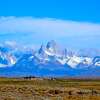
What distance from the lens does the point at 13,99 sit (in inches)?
2603

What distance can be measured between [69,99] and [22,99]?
7415 millimetres

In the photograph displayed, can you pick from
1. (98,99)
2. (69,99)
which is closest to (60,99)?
(69,99)

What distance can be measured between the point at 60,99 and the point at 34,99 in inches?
163

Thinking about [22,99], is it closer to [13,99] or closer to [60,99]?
[13,99]

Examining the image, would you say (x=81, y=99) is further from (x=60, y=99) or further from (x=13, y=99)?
(x=13, y=99)

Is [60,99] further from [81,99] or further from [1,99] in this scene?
[1,99]

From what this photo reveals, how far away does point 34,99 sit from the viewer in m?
67.3

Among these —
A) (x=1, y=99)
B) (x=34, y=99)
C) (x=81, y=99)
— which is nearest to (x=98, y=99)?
(x=81, y=99)

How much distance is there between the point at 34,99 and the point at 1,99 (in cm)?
561

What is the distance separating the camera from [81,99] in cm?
6712

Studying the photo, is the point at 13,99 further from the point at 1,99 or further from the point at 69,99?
the point at 69,99

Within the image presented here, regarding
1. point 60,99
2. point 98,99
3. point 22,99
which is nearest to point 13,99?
point 22,99

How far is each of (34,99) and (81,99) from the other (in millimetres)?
7463

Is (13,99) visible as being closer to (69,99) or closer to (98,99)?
(69,99)
